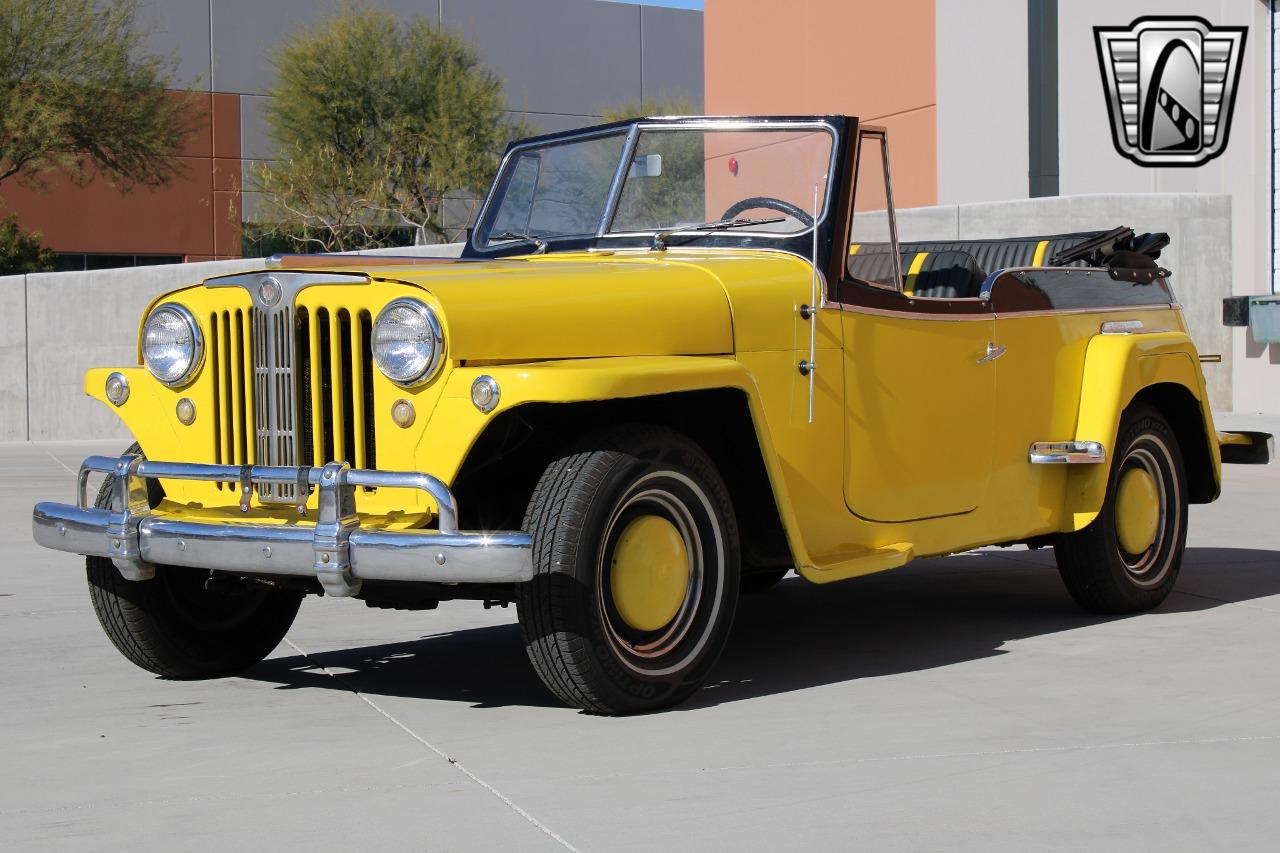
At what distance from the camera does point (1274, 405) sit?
16.8m

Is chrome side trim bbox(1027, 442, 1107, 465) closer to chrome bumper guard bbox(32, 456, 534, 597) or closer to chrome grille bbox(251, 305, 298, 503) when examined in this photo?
chrome bumper guard bbox(32, 456, 534, 597)

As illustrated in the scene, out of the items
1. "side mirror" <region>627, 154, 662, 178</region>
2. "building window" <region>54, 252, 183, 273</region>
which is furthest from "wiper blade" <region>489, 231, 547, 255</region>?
"building window" <region>54, 252, 183, 273</region>

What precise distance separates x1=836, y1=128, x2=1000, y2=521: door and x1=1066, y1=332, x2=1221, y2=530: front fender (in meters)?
0.59

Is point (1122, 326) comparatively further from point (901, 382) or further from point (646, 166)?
point (646, 166)

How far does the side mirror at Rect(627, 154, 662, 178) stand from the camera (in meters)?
6.29

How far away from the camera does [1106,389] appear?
6.77m

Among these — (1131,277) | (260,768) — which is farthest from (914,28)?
(260,768)

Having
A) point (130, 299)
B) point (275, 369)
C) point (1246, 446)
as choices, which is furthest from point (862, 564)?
point (130, 299)

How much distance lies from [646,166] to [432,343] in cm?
183

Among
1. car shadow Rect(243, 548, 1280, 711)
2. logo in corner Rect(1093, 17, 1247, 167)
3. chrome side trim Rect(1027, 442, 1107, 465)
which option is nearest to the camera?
car shadow Rect(243, 548, 1280, 711)

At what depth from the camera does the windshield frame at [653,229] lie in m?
5.92

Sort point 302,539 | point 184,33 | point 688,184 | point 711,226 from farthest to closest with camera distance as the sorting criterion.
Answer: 1. point 184,33
2. point 688,184
3. point 711,226
4. point 302,539

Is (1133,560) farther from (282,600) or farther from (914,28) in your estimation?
(914,28)

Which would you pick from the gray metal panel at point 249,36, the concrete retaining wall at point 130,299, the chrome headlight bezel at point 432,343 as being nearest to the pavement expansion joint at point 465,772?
the chrome headlight bezel at point 432,343
